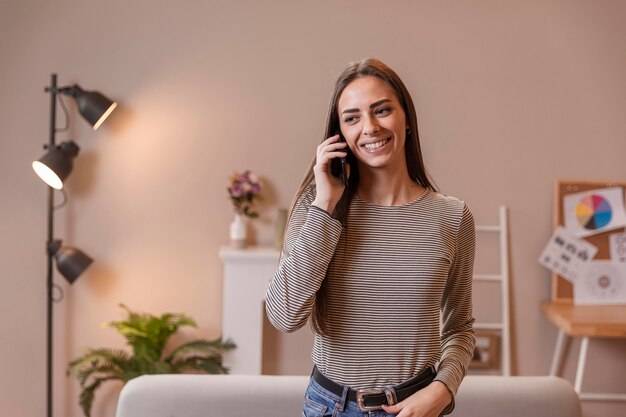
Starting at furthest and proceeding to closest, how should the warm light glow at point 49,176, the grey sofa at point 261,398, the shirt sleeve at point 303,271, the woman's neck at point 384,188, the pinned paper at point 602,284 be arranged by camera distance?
the pinned paper at point 602,284
the warm light glow at point 49,176
the grey sofa at point 261,398
the woman's neck at point 384,188
the shirt sleeve at point 303,271

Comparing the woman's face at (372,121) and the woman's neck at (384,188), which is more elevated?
the woman's face at (372,121)

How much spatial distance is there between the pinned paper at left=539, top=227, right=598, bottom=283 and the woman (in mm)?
2728

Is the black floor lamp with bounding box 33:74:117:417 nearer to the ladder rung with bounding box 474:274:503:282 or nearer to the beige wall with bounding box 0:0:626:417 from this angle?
the beige wall with bounding box 0:0:626:417

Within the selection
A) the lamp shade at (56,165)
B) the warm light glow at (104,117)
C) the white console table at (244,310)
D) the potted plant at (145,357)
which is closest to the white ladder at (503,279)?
the white console table at (244,310)

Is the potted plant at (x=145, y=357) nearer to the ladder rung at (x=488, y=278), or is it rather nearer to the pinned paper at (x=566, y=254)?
the ladder rung at (x=488, y=278)

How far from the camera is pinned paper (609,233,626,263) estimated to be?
169 inches

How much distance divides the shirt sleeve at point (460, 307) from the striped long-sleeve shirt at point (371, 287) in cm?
→ 2

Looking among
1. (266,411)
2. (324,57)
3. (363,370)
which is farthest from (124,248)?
(363,370)

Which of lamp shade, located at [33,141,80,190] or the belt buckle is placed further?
lamp shade, located at [33,141,80,190]

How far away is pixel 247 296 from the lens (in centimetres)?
403

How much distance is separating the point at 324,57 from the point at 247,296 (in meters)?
1.31

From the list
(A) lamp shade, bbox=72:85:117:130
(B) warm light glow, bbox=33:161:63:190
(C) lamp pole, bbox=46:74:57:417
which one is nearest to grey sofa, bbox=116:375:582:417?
(B) warm light glow, bbox=33:161:63:190

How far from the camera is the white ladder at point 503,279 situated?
428 cm

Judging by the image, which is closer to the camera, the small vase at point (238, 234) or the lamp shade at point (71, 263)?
the lamp shade at point (71, 263)
